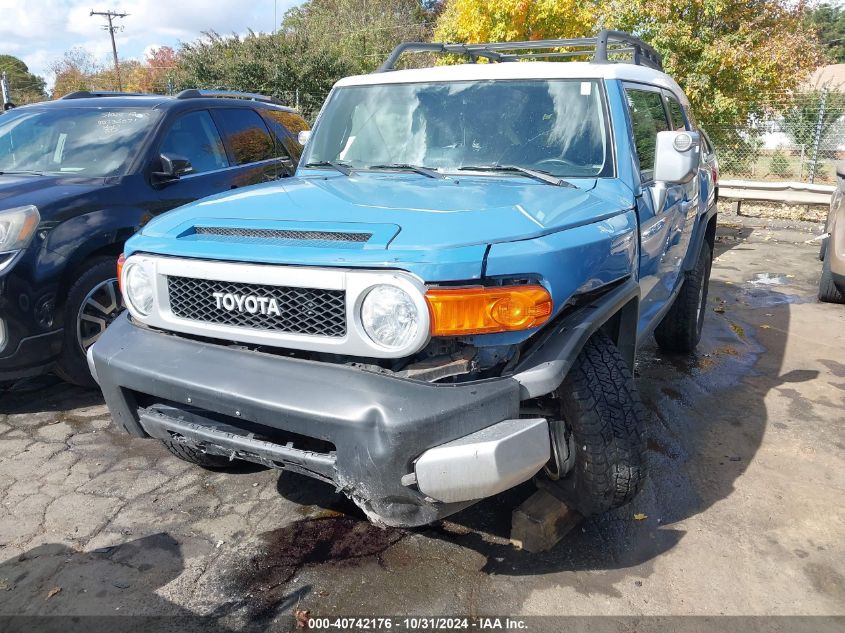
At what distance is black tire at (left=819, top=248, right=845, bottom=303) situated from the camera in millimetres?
6547

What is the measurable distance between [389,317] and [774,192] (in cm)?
1283

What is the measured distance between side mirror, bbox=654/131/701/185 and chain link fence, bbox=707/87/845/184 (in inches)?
468

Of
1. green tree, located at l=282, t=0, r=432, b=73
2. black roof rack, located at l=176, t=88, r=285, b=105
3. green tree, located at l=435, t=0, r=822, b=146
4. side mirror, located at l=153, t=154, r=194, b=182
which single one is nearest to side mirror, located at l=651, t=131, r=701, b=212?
side mirror, located at l=153, t=154, r=194, b=182

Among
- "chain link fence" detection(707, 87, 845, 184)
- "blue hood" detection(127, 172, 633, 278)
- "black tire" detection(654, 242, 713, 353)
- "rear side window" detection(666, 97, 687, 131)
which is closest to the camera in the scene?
"blue hood" detection(127, 172, 633, 278)

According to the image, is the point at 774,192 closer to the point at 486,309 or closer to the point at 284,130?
the point at 284,130

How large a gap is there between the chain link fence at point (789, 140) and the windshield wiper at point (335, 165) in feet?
40.8

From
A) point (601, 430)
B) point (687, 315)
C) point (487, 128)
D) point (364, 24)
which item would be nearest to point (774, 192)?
point (687, 315)

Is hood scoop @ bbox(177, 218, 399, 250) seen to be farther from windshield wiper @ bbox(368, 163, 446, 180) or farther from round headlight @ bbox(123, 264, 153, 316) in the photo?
windshield wiper @ bbox(368, 163, 446, 180)

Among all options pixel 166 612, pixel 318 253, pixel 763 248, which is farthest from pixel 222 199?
pixel 763 248

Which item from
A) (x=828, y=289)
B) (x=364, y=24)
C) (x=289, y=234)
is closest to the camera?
(x=289, y=234)

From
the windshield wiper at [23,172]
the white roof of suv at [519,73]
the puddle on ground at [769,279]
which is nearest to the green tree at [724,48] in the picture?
the puddle on ground at [769,279]

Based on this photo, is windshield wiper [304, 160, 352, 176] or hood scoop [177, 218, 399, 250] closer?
hood scoop [177, 218, 399, 250]

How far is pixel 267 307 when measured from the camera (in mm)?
2359

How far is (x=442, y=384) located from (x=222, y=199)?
4.69 feet
